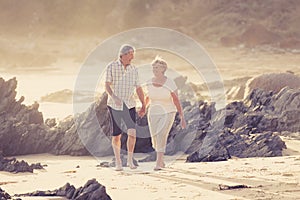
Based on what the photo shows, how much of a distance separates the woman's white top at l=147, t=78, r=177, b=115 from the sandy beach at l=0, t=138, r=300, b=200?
0.66 metres

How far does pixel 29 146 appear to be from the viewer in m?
12.1

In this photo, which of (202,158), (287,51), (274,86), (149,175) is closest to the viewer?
(149,175)

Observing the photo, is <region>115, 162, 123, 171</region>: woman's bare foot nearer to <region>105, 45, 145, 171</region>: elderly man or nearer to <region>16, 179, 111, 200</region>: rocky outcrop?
<region>105, 45, 145, 171</region>: elderly man

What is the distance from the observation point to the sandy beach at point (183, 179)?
25.1 ft

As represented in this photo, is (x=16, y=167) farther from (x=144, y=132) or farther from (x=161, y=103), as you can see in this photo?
(x=144, y=132)

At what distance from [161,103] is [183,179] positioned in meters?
1.28

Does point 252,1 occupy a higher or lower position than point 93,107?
higher

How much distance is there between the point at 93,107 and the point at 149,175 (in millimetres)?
3645

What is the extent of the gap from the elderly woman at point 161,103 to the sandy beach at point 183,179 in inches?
13.6

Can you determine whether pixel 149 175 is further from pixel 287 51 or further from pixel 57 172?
pixel 287 51

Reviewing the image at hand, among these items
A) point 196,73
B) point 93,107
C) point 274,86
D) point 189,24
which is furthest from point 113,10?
point 93,107

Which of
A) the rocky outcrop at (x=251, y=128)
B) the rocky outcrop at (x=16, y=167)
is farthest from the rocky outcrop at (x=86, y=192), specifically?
the rocky outcrop at (x=251, y=128)

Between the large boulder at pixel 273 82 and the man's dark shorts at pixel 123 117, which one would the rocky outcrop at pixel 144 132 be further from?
the large boulder at pixel 273 82

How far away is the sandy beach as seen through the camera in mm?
7656
